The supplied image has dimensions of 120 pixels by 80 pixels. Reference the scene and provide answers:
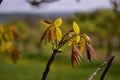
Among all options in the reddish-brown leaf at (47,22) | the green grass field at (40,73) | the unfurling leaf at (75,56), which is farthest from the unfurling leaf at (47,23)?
the green grass field at (40,73)

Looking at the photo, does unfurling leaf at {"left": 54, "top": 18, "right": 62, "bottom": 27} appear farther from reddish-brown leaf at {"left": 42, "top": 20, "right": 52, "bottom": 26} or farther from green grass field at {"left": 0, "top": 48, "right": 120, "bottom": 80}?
green grass field at {"left": 0, "top": 48, "right": 120, "bottom": 80}

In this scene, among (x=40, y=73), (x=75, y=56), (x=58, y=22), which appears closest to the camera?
(x=75, y=56)

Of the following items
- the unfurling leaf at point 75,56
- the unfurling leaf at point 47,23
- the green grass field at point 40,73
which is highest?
the unfurling leaf at point 47,23

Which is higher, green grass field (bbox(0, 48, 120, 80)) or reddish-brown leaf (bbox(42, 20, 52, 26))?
reddish-brown leaf (bbox(42, 20, 52, 26))

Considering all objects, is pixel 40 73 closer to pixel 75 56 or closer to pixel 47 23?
pixel 47 23

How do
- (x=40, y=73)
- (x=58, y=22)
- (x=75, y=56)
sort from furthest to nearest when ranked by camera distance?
(x=40, y=73)
(x=58, y=22)
(x=75, y=56)

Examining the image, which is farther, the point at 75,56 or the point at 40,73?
the point at 40,73

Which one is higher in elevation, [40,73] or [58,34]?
[58,34]

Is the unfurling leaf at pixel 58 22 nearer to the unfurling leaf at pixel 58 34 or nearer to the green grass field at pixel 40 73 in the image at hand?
the unfurling leaf at pixel 58 34


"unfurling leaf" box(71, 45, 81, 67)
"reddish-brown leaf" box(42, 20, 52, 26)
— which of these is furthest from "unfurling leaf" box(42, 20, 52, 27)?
"unfurling leaf" box(71, 45, 81, 67)

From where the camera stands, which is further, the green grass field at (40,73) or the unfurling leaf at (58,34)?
the green grass field at (40,73)

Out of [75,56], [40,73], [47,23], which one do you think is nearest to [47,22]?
[47,23]

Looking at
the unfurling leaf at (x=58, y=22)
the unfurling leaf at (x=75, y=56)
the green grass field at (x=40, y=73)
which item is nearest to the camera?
the unfurling leaf at (x=75, y=56)
